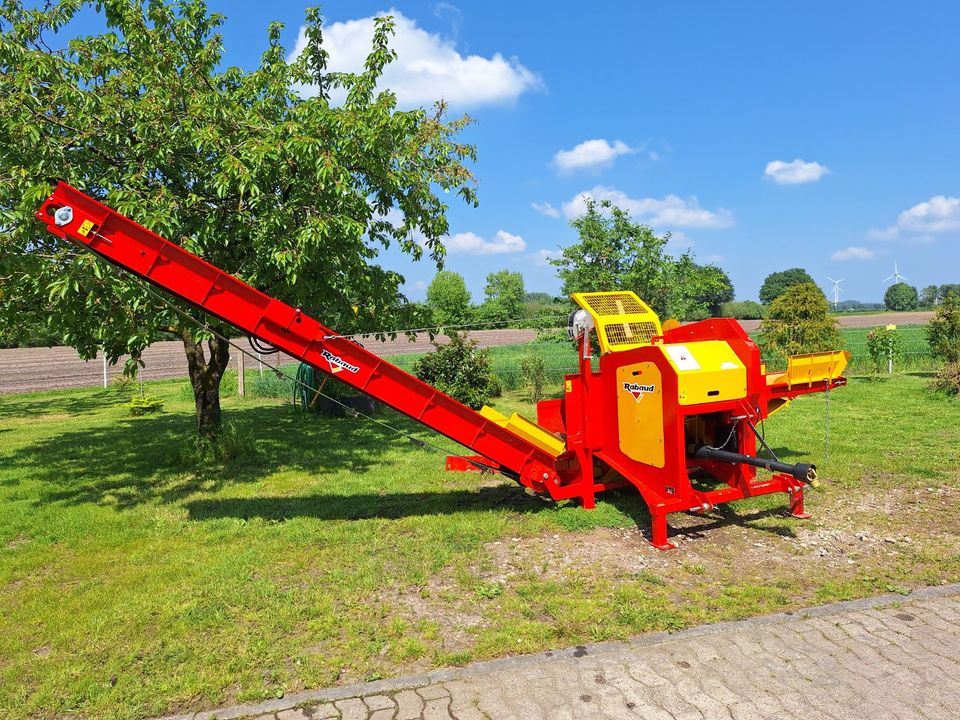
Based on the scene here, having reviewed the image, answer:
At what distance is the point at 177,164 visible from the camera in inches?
339

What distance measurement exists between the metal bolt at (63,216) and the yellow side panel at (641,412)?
17.9ft

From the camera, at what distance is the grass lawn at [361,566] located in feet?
13.2

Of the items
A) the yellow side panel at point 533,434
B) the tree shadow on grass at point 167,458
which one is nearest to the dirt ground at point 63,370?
the tree shadow on grass at point 167,458

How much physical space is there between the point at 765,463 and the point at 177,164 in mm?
8774

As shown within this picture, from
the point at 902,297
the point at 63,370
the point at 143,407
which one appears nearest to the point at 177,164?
the point at 143,407

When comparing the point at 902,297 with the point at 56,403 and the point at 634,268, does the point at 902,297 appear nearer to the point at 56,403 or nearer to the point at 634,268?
the point at 634,268

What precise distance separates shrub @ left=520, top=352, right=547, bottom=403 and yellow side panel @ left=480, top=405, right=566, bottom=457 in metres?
9.55

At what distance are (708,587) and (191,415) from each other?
1515 centimetres

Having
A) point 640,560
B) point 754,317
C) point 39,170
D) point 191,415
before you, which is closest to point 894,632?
point 640,560

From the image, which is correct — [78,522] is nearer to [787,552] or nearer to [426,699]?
[426,699]

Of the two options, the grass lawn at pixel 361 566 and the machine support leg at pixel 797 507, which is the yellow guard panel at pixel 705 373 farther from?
the grass lawn at pixel 361 566

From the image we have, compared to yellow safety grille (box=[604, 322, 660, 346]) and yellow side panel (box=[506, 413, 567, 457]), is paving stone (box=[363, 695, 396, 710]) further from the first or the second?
yellow safety grille (box=[604, 322, 660, 346])

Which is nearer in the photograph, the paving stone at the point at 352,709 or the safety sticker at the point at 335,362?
the paving stone at the point at 352,709

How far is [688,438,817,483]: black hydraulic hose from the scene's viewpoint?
219 inches
